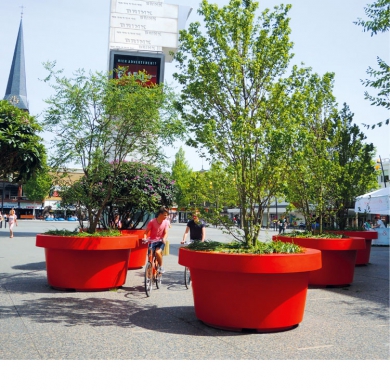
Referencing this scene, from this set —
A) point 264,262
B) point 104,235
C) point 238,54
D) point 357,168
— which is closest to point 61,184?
point 104,235

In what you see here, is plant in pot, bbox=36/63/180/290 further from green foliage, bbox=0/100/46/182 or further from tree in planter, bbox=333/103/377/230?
tree in planter, bbox=333/103/377/230

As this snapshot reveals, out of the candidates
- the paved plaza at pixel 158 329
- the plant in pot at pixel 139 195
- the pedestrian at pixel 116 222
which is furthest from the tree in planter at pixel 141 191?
the paved plaza at pixel 158 329

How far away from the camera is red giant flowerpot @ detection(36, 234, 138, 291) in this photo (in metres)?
7.58

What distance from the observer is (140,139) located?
28.1 feet

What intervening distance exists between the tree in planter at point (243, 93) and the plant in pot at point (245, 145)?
0.04 ft

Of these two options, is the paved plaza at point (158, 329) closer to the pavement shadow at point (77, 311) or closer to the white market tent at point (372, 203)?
the pavement shadow at point (77, 311)

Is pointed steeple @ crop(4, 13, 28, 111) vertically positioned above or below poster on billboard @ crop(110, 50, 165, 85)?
above

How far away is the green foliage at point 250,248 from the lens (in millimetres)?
5484

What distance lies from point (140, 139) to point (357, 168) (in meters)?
7.40

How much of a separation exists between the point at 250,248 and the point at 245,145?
1.34 metres

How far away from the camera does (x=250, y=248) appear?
5668 millimetres

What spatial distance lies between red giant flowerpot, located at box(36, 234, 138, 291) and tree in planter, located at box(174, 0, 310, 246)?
97.7 inches

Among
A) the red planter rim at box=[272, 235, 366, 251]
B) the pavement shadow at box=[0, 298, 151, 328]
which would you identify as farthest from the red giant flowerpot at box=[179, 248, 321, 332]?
the red planter rim at box=[272, 235, 366, 251]
